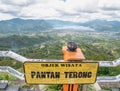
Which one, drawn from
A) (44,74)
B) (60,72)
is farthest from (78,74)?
(44,74)

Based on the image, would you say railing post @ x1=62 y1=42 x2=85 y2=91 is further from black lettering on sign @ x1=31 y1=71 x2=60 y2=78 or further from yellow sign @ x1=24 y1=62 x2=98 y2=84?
black lettering on sign @ x1=31 y1=71 x2=60 y2=78

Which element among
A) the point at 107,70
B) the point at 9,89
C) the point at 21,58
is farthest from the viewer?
the point at 107,70

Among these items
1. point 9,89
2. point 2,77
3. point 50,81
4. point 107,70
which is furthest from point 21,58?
point 107,70

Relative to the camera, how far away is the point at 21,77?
627 centimetres

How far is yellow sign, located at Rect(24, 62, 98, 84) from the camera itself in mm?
3789

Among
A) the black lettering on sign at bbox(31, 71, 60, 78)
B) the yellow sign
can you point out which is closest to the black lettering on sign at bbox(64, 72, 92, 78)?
the yellow sign

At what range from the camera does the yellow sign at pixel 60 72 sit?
12.4 feet

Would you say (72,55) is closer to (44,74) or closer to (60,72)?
(60,72)

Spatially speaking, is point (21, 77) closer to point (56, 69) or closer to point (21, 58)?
point (21, 58)

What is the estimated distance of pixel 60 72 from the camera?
381cm

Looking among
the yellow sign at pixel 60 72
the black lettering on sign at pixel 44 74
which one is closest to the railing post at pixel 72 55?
the yellow sign at pixel 60 72

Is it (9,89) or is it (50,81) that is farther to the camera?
(9,89)

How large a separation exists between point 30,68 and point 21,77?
2.57m

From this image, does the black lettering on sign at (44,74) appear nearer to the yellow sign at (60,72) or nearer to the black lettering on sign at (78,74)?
the yellow sign at (60,72)
